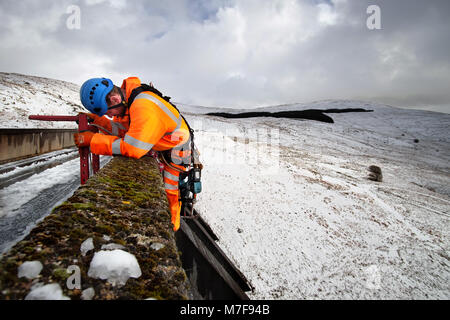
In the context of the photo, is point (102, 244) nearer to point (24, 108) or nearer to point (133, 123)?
point (133, 123)

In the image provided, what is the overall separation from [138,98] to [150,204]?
162 cm

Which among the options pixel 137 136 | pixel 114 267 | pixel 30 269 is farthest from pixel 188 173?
pixel 30 269

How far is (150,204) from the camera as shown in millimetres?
1684

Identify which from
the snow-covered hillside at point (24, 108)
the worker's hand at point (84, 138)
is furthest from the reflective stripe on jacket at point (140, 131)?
the snow-covered hillside at point (24, 108)

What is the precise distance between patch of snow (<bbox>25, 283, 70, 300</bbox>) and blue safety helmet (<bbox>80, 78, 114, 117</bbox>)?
8.61ft

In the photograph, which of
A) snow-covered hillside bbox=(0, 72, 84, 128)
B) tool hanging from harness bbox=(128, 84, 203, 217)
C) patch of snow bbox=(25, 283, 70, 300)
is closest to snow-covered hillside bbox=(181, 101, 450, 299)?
tool hanging from harness bbox=(128, 84, 203, 217)

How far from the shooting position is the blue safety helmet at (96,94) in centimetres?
275

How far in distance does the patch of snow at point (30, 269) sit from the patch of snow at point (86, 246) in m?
0.17

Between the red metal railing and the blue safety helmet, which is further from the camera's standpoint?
the red metal railing

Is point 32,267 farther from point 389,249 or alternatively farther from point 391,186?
point 391,186

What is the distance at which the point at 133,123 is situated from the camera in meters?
2.46

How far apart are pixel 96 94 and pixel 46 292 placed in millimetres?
2735

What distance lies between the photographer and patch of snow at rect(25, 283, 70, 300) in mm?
689

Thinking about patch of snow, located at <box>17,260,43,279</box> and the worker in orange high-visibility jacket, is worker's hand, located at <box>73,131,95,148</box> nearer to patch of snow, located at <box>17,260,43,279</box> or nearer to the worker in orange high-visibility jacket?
the worker in orange high-visibility jacket
